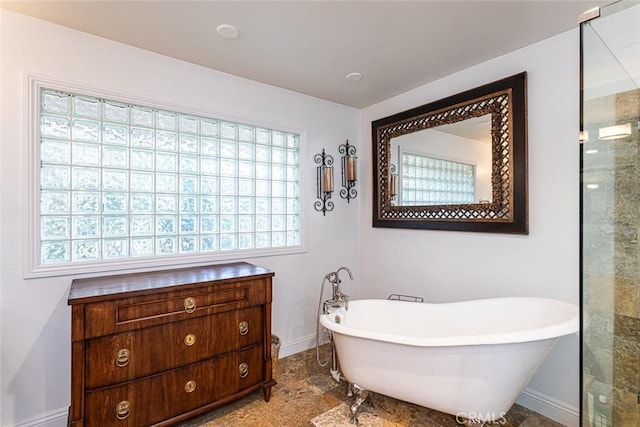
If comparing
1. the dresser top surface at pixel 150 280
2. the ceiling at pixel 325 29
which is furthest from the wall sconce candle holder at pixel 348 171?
the dresser top surface at pixel 150 280

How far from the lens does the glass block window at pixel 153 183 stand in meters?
1.92

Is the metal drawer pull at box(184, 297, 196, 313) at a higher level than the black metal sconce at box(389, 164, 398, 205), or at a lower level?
lower

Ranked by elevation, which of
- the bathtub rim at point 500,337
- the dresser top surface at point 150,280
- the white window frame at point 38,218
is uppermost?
the white window frame at point 38,218

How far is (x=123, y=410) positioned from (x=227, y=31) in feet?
7.38

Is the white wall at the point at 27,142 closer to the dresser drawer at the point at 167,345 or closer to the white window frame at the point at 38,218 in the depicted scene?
the white window frame at the point at 38,218

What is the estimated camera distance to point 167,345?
5.76 ft

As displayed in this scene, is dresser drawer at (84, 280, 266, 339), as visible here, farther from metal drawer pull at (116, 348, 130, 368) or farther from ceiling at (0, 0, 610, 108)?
ceiling at (0, 0, 610, 108)

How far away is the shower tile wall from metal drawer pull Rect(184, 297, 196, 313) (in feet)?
6.89

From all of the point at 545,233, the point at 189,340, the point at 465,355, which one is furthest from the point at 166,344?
the point at 545,233

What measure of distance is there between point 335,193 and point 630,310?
7.51 ft

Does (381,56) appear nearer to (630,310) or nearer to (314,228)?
(314,228)

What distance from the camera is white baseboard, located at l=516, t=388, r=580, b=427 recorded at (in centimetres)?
188

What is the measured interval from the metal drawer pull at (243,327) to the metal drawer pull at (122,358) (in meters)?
0.63

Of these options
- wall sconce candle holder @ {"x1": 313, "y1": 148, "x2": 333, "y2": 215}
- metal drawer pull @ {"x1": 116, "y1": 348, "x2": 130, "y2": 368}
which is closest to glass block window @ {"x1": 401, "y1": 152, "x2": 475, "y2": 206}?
wall sconce candle holder @ {"x1": 313, "y1": 148, "x2": 333, "y2": 215}
